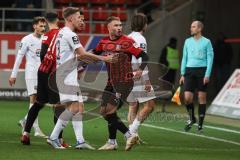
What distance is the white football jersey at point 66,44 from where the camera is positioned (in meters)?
12.8

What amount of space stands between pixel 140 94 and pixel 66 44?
7.15ft

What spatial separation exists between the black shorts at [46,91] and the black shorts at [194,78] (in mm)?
4829

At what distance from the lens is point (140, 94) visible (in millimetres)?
14547

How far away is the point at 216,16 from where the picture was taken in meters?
32.3

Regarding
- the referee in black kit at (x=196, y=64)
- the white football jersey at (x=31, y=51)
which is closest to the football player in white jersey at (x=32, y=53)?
the white football jersey at (x=31, y=51)

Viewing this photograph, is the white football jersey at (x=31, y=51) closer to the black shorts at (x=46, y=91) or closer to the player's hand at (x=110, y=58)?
the black shorts at (x=46, y=91)

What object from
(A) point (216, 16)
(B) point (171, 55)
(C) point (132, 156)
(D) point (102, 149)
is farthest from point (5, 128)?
(A) point (216, 16)

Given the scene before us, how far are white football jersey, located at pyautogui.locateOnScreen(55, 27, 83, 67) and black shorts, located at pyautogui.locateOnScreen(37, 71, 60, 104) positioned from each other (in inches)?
20.8

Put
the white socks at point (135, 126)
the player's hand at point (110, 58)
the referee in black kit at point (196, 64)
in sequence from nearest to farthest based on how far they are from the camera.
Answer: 1. the player's hand at point (110, 58)
2. the white socks at point (135, 126)
3. the referee in black kit at point (196, 64)

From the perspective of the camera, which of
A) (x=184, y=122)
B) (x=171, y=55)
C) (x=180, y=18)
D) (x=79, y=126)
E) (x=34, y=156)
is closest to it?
(x=34, y=156)

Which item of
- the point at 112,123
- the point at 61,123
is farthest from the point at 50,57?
the point at 112,123

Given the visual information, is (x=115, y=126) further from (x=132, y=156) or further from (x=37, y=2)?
(x=37, y=2)

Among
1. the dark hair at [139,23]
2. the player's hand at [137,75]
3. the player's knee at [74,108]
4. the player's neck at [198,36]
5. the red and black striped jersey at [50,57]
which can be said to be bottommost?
the player's knee at [74,108]

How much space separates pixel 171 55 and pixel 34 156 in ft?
55.9
